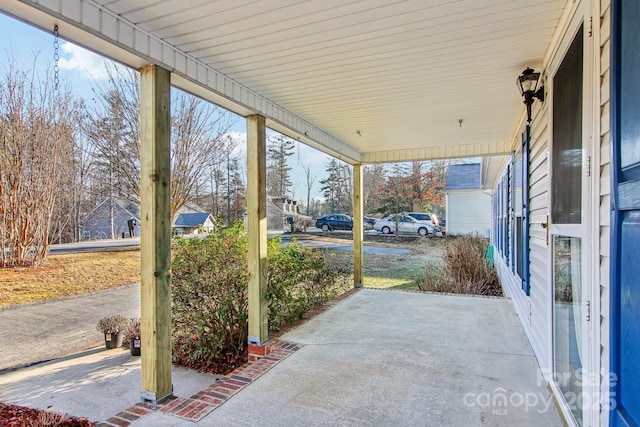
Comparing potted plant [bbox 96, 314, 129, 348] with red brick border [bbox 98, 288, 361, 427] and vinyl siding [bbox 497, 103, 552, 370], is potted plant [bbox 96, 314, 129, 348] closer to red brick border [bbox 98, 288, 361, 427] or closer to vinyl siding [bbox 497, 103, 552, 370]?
red brick border [bbox 98, 288, 361, 427]

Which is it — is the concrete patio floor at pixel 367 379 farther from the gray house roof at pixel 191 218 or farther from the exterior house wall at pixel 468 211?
the exterior house wall at pixel 468 211

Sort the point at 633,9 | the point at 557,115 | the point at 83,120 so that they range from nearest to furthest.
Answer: the point at 633,9, the point at 557,115, the point at 83,120

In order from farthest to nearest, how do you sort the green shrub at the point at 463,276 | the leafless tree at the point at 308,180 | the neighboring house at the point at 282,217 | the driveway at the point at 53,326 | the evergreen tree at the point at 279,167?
the leafless tree at the point at 308,180 < the evergreen tree at the point at 279,167 < the neighboring house at the point at 282,217 < the green shrub at the point at 463,276 < the driveway at the point at 53,326

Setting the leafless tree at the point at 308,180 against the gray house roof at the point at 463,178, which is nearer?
the gray house roof at the point at 463,178

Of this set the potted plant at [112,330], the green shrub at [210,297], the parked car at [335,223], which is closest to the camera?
the green shrub at [210,297]

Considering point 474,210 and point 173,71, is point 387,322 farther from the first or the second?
point 474,210

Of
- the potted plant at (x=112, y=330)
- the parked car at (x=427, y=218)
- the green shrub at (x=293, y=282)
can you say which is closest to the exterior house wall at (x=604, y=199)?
the green shrub at (x=293, y=282)

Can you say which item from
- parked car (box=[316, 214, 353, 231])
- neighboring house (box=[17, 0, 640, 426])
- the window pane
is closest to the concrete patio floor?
neighboring house (box=[17, 0, 640, 426])

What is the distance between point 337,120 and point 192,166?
5338 mm

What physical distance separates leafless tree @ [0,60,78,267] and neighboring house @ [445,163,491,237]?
17.1m

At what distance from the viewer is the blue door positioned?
3.92 ft

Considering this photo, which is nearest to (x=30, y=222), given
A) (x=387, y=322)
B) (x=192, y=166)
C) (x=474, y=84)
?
(x=192, y=166)

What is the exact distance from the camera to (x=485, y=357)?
3523 mm

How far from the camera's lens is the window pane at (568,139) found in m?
2.07
